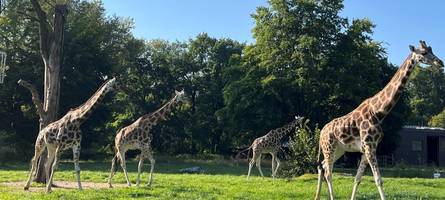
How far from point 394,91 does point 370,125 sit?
0.98 metres

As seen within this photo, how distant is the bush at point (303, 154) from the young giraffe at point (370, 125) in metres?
12.2

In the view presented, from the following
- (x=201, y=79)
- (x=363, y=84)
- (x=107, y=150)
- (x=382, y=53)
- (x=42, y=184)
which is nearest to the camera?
(x=42, y=184)

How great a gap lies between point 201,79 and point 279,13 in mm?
22132

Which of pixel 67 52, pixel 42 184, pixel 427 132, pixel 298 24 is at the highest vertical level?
pixel 298 24

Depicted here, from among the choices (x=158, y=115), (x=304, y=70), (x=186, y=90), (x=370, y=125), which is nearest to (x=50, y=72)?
(x=158, y=115)

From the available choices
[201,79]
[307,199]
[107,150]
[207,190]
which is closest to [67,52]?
[107,150]

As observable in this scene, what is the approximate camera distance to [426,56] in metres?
12.1

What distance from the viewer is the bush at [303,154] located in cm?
2608

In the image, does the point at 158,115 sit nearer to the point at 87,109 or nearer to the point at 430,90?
the point at 87,109

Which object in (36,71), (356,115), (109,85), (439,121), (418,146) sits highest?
(439,121)

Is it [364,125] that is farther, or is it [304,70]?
[304,70]

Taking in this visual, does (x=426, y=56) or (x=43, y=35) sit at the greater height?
(x=43, y=35)

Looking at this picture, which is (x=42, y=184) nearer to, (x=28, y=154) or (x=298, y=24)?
(x=28, y=154)

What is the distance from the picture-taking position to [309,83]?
4603 cm
